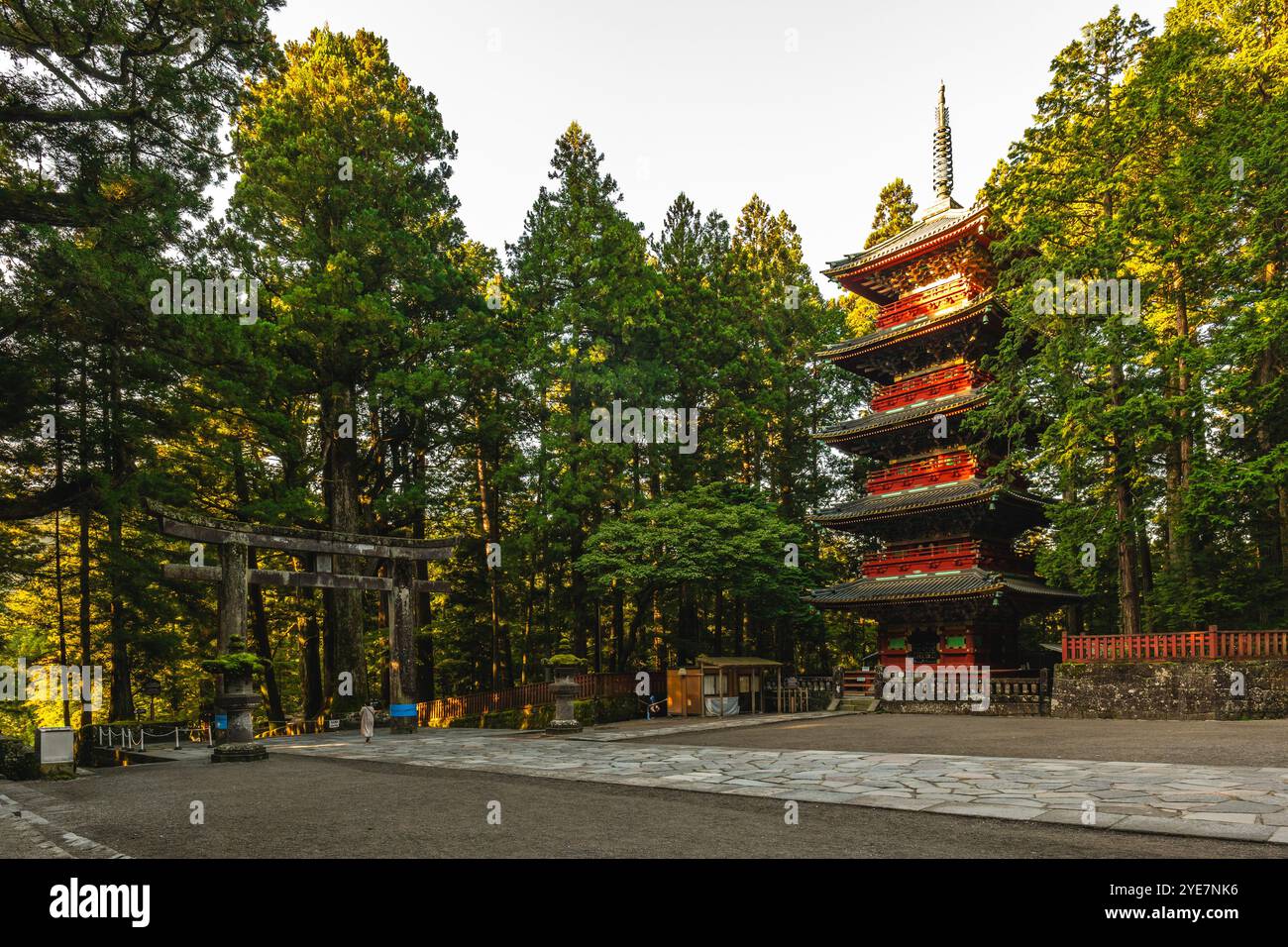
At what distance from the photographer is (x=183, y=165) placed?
16.0 meters

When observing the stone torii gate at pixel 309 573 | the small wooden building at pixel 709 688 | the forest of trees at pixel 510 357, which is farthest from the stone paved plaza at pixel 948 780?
the forest of trees at pixel 510 357

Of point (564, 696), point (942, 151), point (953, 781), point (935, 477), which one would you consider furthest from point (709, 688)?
point (942, 151)

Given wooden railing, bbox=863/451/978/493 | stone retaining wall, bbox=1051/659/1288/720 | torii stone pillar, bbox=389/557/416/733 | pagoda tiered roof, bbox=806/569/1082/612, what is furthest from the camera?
wooden railing, bbox=863/451/978/493

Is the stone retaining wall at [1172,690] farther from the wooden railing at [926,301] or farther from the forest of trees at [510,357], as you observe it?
the wooden railing at [926,301]

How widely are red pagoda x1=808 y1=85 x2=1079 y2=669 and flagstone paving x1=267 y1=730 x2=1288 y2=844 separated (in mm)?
14131

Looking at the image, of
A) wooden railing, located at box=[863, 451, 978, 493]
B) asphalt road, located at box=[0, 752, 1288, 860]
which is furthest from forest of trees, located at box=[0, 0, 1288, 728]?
asphalt road, located at box=[0, 752, 1288, 860]

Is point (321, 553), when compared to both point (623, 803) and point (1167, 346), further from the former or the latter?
point (1167, 346)

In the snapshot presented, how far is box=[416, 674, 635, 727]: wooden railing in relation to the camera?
70.6 ft

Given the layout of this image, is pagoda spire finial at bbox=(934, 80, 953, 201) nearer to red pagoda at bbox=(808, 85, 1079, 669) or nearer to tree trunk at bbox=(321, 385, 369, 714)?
red pagoda at bbox=(808, 85, 1079, 669)

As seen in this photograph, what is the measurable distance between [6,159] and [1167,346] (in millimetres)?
25925

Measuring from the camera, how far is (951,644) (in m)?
24.8

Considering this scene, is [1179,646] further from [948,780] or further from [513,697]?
[513,697]

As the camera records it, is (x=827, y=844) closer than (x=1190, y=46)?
Yes
